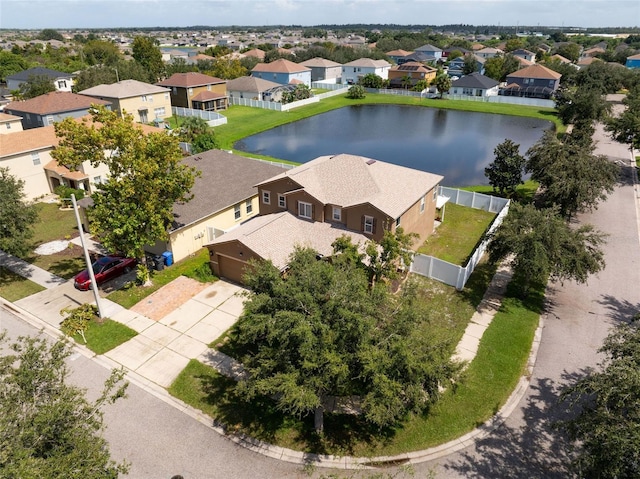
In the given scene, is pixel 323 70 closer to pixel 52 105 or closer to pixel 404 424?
pixel 52 105

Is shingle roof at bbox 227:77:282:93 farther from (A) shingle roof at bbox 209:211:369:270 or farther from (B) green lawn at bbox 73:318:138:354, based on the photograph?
(B) green lawn at bbox 73:318:138:354

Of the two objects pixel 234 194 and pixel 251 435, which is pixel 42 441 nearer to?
pixel 251 435

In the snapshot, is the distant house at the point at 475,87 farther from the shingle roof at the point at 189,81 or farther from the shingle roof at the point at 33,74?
the shingle roof at the point at 33,74

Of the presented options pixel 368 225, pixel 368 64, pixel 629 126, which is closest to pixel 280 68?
pixel 368 64

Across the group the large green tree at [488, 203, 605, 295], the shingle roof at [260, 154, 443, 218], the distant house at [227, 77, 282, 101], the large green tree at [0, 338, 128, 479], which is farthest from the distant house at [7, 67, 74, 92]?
the large green tree at [488, 203, 605, 295]

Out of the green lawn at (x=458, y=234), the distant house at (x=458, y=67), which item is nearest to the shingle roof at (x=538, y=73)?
the distant house at (x=458, y=67)

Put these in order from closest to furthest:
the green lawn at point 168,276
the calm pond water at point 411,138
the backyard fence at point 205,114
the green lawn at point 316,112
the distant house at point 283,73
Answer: the green lawn at point 168,276 → the calm pond water at point 411,138 → the green lawn at point 316,112 → the backyard fence at point 205,114 → the distant house at point 283,73

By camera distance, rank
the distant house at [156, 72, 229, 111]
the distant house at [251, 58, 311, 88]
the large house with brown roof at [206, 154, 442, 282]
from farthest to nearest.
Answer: the distant house at [251, 58, 311, 88] < the distant house at [156, 72, 229, 111] < the large house with brown roof at [206, 154, 442, 282]
